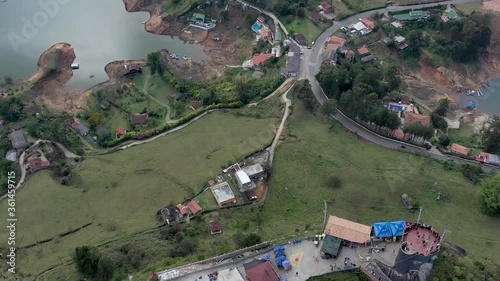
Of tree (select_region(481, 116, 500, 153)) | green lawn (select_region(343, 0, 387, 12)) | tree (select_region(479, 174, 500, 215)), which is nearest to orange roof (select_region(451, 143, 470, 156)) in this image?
tree (select_region(481, 116, 500, 153))

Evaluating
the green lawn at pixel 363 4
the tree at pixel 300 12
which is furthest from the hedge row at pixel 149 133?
the green lawn at pixel 363 4

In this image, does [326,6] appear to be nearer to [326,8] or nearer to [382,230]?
[326,8]

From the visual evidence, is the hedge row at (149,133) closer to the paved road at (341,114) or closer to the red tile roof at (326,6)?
the paved road at (341,114)

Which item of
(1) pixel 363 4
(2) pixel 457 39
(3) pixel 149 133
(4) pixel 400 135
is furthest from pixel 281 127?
(2) pixel 457 39

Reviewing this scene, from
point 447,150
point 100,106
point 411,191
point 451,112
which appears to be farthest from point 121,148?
point 451,112

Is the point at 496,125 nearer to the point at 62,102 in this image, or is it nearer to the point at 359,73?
the point at 359,73

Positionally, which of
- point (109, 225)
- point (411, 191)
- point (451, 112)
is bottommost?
point (451, 112)

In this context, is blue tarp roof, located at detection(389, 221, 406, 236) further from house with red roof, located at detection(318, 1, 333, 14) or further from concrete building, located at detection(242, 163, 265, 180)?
house with red roof, located at detection(318, 1, 333, 14)
